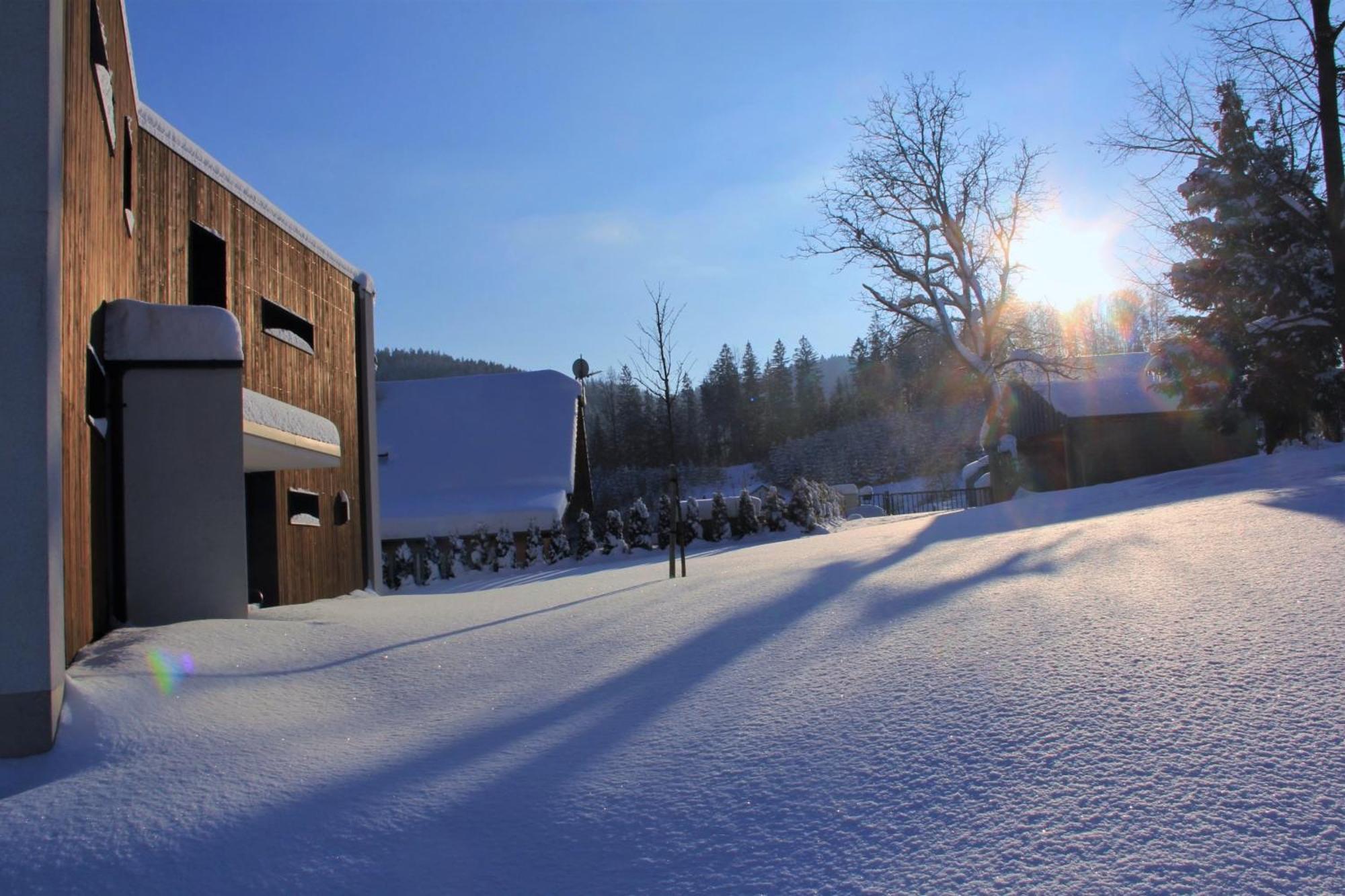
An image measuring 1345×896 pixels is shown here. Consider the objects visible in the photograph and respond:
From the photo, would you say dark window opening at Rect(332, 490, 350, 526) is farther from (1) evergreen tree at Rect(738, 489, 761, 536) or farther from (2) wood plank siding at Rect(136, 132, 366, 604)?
(1) evergreen tree at Rect(738, 489, 761, 536)

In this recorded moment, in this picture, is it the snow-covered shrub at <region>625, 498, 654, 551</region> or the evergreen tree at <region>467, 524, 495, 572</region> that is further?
the evergreen tree at <region>467, 524, 495, 572</region>

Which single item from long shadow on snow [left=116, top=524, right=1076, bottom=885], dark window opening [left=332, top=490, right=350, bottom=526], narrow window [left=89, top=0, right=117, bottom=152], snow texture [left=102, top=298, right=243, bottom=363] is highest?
narrow window [left=89, top=0, right=117, bottom=152]

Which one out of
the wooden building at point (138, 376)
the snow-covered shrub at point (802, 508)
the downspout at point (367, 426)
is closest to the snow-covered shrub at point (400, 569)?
the downspout at point (367, 426)

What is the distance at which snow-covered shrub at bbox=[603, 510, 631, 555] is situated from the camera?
890 inches

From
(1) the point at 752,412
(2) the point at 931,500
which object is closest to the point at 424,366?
(1) the point at 752,412

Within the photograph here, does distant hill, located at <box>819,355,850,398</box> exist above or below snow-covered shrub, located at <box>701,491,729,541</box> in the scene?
above

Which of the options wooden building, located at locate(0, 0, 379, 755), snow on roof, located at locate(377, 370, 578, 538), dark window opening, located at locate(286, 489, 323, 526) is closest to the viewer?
wooden building, located at locate(0, 0, 379, 755)

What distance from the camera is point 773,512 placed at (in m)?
22.1

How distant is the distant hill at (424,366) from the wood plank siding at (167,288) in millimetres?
70196

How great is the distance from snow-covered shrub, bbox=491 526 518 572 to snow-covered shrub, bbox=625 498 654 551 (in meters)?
3.01

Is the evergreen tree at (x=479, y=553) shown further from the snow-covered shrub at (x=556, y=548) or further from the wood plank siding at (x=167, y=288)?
the wood plank siding at (x=167, y=288)

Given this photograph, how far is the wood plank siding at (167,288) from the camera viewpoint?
5.59m

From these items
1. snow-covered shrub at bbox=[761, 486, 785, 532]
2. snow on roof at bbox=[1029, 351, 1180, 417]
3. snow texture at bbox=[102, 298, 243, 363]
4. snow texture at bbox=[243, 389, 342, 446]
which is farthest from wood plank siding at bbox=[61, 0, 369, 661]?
snow on roof at bbox=[1029, 351, 1180, 417]

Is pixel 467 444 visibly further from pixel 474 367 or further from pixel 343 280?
pixel 474 367
